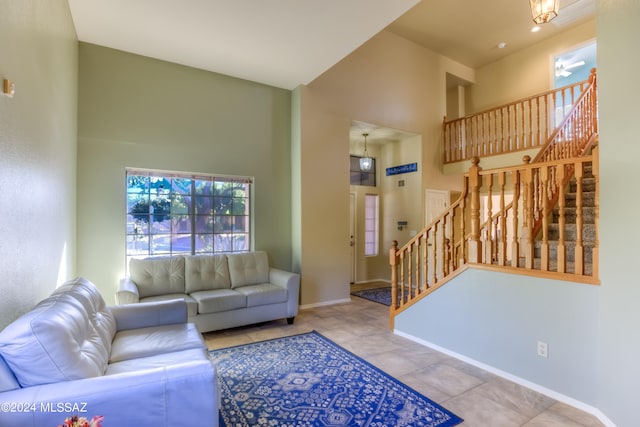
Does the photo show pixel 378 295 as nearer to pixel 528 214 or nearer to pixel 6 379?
pixel 528 214

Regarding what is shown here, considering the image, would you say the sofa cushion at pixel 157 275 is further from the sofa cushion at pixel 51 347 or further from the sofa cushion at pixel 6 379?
the sofa cushion at pixel 6 379

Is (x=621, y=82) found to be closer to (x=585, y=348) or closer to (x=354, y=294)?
(x=585, y=348)

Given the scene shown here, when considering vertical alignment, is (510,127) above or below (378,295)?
above

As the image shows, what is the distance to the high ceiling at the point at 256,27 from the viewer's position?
10.6ft

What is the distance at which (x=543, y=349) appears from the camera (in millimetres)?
2607

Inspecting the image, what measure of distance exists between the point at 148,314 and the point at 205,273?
141 cm

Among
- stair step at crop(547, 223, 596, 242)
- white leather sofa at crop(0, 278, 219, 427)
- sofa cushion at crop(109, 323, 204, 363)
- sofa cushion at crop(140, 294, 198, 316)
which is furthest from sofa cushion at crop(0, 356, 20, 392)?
stair step at crop(547, 223, 596, 242)

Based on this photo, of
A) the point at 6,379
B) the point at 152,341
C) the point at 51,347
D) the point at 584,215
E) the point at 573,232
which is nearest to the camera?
the point at 6,379

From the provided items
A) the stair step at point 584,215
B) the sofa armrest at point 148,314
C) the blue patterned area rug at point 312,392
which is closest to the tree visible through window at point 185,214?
the sofa armrest at point 148,314

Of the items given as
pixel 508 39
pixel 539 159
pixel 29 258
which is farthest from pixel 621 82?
pixel 508 39

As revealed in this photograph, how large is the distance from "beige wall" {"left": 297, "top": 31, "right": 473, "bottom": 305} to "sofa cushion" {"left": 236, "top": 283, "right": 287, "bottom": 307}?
893 millimetres

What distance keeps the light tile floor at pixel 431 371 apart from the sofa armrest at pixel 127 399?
70.9 inches

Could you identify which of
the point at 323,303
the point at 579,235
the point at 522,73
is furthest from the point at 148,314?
the point at 522,73

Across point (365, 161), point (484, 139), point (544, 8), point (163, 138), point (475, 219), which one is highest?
point (544, 8)
